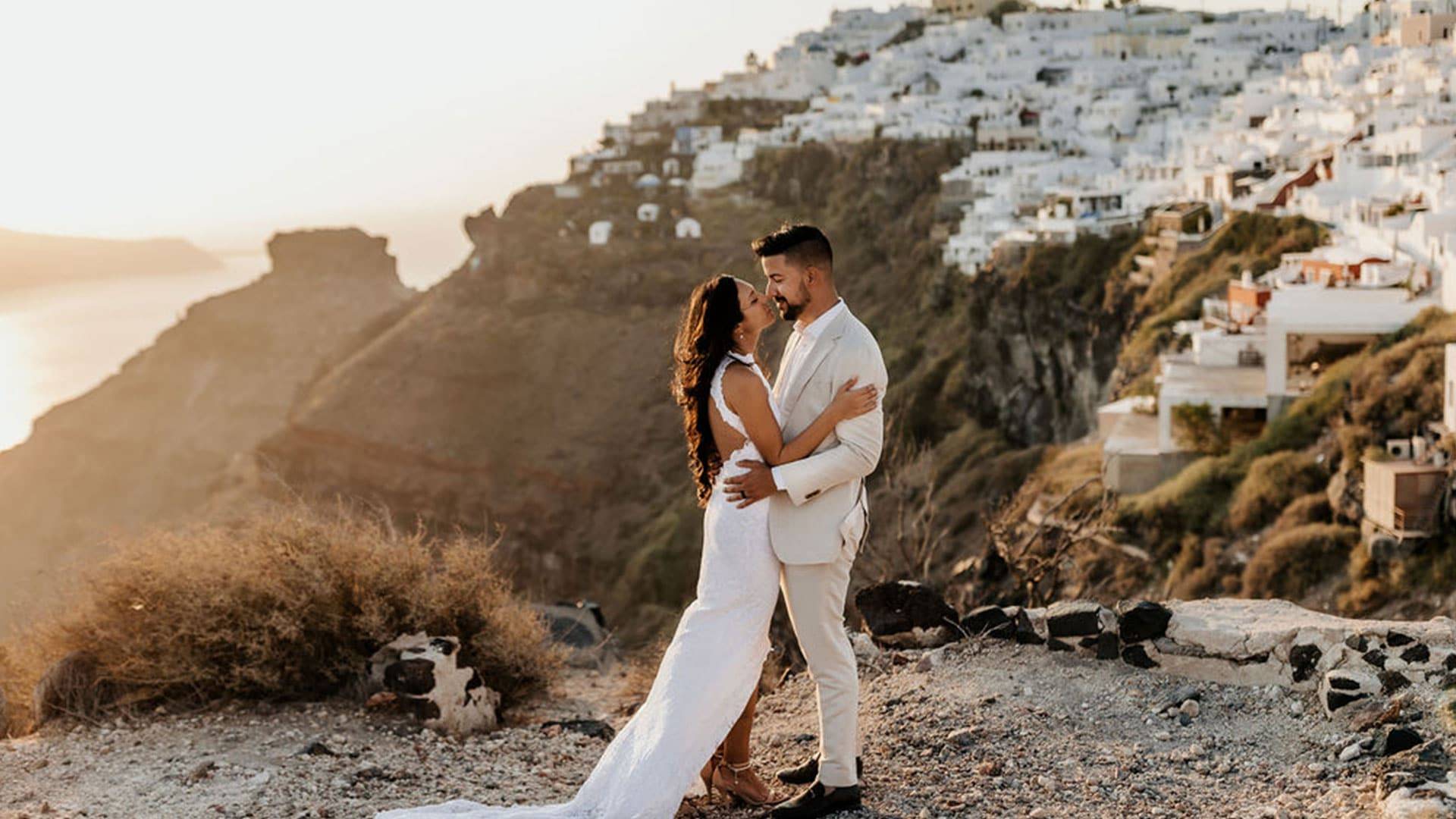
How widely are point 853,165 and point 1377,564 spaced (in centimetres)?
4311

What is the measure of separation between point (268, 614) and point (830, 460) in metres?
3.09

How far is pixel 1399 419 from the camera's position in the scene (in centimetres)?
1645

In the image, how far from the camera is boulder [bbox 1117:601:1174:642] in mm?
5418

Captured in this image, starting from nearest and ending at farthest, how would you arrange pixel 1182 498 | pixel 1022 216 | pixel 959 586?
pixel 959 586
pixel 1182 498
pixel 1022 216

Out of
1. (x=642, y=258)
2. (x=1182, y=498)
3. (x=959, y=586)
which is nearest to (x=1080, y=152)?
(x=642, y=258)

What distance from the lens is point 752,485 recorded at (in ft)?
13.0

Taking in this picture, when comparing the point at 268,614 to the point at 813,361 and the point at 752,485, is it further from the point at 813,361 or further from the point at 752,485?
the point at 813,361

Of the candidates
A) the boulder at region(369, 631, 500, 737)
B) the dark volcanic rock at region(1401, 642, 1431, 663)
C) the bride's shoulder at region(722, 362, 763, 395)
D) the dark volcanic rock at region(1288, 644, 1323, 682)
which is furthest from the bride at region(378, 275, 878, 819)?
the dark volcanic rock at region(1401, 642, 1431, 663)

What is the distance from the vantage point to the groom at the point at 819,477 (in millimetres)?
3959

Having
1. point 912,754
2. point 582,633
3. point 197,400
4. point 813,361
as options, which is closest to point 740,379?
point 813,361

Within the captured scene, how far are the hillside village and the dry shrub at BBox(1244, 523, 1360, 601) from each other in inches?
22.6

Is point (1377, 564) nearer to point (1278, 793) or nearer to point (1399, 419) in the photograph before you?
point (1399, 419)

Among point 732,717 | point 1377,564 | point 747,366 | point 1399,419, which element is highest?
point 747,366

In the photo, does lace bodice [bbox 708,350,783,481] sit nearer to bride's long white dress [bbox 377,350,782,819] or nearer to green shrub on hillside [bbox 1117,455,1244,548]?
bride's long white dress [bbox 377,350,782,819]
